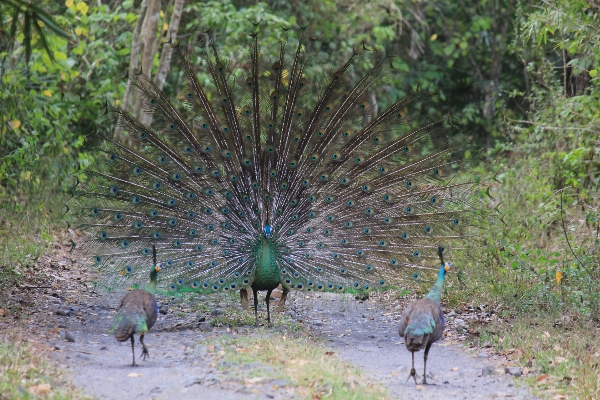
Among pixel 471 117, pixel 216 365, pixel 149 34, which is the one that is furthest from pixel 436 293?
pixel 471 117

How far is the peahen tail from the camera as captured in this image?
29.5 feet

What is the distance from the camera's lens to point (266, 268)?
884 centimetres

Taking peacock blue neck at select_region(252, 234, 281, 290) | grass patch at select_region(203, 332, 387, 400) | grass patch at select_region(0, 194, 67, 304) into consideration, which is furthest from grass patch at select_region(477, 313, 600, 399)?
grass patch at select_region(0, 194, 67, 304)

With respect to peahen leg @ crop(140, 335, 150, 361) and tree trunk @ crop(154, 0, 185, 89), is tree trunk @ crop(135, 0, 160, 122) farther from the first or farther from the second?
peahen leg @ crop(140, 335, 150, 361)

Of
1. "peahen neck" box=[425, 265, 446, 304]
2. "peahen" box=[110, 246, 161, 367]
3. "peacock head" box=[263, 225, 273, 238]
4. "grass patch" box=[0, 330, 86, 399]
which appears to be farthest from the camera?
"peacock head" box=[263, 225, 273, 238]

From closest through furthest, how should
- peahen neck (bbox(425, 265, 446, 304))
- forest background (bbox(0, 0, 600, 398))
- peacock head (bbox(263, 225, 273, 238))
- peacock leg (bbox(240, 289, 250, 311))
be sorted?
peahen neck (bbox(425, 265, 446, 304))
forest background (bbox(0, 0, 600, 398))
peacock head (bbox(263, 225, 273, 238))
peacock leg (bbox(240, 289, 250, 311))

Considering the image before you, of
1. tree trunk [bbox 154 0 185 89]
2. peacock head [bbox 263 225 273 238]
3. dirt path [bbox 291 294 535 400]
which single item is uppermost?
tree trunk [bbox 154 0 185 89]

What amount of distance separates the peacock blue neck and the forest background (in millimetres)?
2122

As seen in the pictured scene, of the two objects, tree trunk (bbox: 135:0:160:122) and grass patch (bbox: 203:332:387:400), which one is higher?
tree trunk (bbox: 135:0:160:122)

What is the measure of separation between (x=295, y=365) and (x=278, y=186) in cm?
297

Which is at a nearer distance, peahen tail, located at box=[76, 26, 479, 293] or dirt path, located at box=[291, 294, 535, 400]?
dirt path, located at box=[291, 294, 535, 400]

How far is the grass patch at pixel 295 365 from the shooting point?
19.5 feet

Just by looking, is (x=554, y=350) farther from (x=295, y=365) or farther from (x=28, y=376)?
(x=28, y=376)

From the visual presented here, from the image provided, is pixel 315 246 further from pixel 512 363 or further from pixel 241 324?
pixel 512 363
